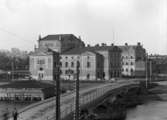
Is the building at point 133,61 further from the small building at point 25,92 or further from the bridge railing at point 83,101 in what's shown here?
the bridge railing at point 83,101

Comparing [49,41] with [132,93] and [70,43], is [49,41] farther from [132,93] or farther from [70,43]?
[132,93]

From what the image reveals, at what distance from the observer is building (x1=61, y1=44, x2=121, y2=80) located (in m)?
97.6

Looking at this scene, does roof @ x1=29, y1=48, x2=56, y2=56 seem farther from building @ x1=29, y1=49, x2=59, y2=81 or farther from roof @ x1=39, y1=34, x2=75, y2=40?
roof @ x1=39, y1=34, x2=75, y2=40

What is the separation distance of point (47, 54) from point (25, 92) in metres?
36.2

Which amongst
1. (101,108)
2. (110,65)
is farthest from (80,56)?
(101,108)

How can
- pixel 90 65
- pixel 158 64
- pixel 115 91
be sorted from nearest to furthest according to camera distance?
pixel 115 91, pixel 90 65, pixel 158 64

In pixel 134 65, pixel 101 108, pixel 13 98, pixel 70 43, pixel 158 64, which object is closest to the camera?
pixel 101 108

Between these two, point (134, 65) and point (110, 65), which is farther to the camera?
point (134, 65)

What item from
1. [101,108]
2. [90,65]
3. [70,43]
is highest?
[70,43]

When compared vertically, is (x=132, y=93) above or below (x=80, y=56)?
below

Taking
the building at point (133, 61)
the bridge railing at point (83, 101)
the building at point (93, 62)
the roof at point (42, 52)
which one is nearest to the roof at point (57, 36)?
the building at point (93, 62)

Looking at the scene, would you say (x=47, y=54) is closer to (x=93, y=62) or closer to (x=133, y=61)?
(x=93, y=62)

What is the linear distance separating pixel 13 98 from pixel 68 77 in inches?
1457

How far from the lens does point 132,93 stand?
7306 centimetres
